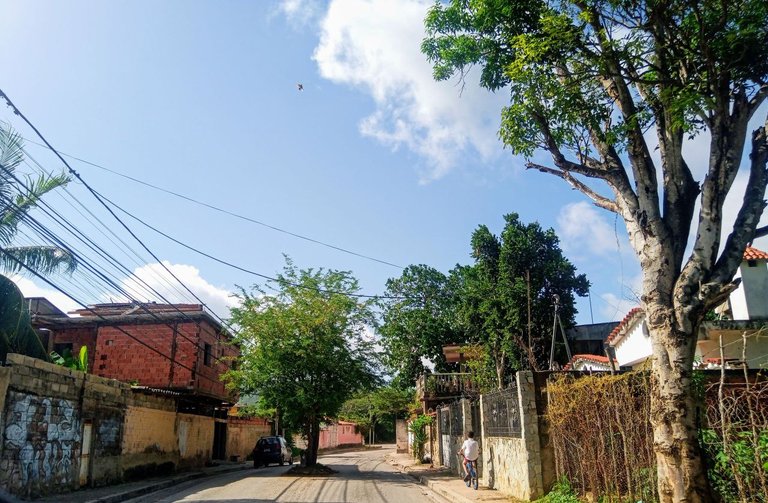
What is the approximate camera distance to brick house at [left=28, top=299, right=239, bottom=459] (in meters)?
28.8

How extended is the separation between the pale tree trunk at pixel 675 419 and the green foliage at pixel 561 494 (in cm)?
357

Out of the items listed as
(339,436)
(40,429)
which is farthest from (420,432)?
(339,436)

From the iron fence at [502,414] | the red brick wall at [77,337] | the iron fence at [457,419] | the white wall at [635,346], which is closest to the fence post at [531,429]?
the iron fence at [502,414]

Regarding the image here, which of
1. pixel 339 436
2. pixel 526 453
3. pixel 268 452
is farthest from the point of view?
pixel 339 436

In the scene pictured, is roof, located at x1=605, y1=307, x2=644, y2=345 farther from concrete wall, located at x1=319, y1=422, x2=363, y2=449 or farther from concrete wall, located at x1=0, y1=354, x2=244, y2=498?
concrete wall, located at x1=319, y1=422, x2=363, y2=449

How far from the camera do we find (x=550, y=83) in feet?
30.9

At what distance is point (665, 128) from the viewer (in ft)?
30.2

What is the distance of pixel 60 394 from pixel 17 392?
235 centimetres

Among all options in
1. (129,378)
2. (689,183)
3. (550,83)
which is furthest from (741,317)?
(129,378)

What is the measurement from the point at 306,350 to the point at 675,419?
56.3 feet

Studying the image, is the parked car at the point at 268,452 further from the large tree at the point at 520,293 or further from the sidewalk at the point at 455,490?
the large tree at the point at 520,293

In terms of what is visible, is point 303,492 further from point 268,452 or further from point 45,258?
point 268,452

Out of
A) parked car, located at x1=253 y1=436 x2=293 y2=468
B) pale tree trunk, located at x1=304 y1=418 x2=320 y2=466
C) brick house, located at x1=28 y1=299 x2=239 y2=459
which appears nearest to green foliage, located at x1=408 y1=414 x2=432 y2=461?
parked car, located at x1=253 y1=436 x2=293 y2=468

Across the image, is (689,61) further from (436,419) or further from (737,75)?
(436,419)
